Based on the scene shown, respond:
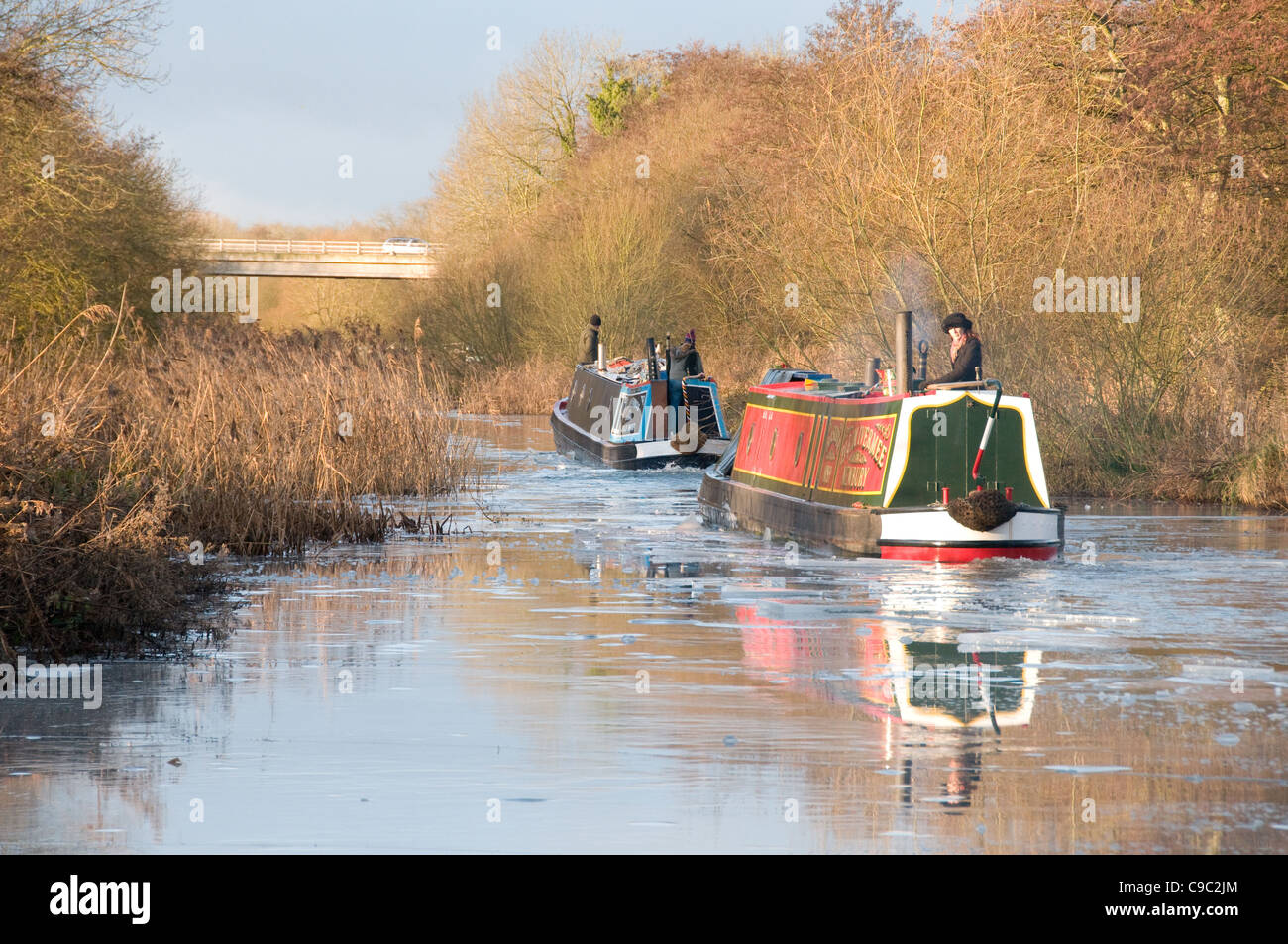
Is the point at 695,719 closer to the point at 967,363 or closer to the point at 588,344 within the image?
the point at 967,363

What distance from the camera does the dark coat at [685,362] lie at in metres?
29.5

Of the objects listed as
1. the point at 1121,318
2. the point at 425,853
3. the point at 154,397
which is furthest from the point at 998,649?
the point at 1121,318

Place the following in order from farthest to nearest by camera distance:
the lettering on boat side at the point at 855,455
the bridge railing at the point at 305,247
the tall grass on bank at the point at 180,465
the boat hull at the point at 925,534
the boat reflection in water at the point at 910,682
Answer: the bridge railing at the point at 305,247
the lettering on boat side at the point at 855,455
the boat hull at the point at 925,534
the tall grass on bank at the point at 180,465
the boat reflection in water at the point at 910,682

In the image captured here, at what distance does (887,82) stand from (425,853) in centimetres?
2123

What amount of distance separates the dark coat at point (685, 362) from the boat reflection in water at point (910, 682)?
665 inches

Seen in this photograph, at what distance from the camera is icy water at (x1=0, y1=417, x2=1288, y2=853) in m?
6.75

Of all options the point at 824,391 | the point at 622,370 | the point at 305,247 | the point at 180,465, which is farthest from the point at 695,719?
the point at 305,247

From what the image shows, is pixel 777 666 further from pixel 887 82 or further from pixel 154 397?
pixel 887 82

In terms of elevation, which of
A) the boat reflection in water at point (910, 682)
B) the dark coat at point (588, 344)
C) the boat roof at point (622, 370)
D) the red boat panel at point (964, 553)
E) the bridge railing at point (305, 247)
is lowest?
the boat reflection in water at point (910, 682)

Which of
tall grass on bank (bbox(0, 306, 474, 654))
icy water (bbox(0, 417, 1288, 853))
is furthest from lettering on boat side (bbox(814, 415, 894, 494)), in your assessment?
tall grass on bank (bbox(0, 306, 474, 654))

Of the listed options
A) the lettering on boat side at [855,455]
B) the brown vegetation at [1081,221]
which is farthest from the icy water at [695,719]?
the brown vegetation at [1081,221]

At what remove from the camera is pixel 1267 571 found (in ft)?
51.4

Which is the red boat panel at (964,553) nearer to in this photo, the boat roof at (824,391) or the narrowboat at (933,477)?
the narrowboat at (933,477)

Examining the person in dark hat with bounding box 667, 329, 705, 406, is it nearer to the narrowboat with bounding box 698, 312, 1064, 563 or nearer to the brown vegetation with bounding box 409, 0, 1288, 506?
the brown vegetation with bounding box 409, 0, 1288, 506
